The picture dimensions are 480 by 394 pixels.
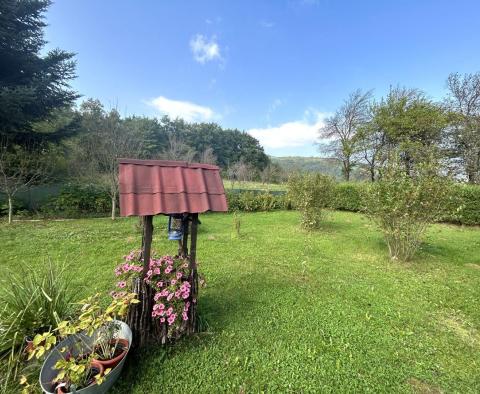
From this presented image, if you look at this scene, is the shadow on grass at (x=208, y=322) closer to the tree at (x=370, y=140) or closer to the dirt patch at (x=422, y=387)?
the dirt patch at (x=422, y=387)

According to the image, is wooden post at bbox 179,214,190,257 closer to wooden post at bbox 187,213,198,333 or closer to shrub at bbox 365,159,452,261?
wooden post at bbox 187,213,198,333

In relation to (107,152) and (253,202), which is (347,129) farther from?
(107,152)

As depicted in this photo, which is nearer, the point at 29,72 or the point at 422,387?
the point at 422,387

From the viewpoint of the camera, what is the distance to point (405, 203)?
459 cm

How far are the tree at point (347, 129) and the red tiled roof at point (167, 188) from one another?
2133 centimetres

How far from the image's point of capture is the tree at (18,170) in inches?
290

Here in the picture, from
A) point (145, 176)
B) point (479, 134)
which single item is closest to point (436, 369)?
point (145, 176)

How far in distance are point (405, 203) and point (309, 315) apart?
326 cm

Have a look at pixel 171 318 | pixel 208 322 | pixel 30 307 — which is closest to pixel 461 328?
pixel 208 322

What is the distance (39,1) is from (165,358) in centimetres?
1421

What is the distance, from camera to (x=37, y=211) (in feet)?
28.7

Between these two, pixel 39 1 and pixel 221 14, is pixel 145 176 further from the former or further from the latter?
pixel 39 1

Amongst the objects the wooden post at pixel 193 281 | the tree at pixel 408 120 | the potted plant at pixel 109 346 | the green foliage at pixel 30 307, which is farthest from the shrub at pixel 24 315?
the tree at pixel 408 120

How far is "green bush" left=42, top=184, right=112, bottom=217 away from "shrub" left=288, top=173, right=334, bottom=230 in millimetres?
7922
